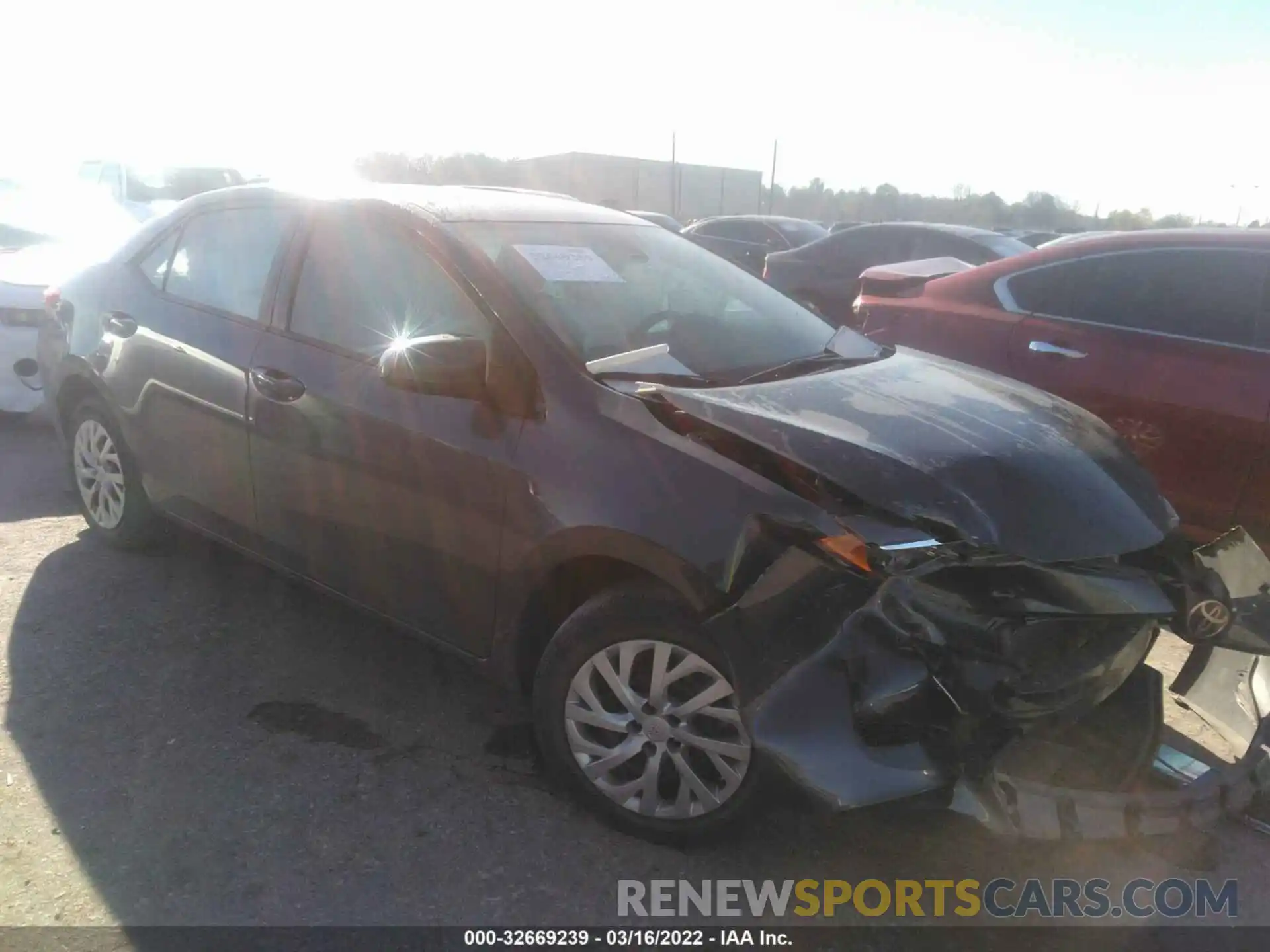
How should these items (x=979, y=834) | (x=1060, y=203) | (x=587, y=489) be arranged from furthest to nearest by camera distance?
(x=1060, y=203) → (x=979, y=834) → (x=587, y=489)

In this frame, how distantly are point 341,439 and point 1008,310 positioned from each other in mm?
3226

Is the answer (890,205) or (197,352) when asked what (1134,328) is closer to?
(197,352)

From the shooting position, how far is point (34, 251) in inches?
287

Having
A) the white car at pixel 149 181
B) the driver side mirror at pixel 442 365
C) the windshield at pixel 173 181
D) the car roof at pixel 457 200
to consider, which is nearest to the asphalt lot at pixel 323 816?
the driver side mirror at pixel 442 365

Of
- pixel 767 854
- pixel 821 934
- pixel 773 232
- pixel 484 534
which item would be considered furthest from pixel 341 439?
pixel 773 232

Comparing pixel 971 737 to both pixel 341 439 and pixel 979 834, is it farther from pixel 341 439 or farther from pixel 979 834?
pixel 341 439

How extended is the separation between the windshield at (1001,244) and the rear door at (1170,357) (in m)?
4.97

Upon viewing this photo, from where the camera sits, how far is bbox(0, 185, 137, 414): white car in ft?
19.9

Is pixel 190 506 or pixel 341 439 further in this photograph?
pixel 190 506

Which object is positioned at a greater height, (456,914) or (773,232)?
(773,232)

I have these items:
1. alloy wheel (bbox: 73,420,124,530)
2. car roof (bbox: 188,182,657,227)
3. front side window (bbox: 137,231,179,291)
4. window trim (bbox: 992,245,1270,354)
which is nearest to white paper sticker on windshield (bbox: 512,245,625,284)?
car roof (bbox: 188,182,657,227)

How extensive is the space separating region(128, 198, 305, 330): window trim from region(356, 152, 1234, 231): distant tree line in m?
37.0

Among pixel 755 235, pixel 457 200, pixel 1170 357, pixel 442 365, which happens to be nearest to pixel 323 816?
pixel 442 365

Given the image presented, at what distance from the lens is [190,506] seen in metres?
3.79
